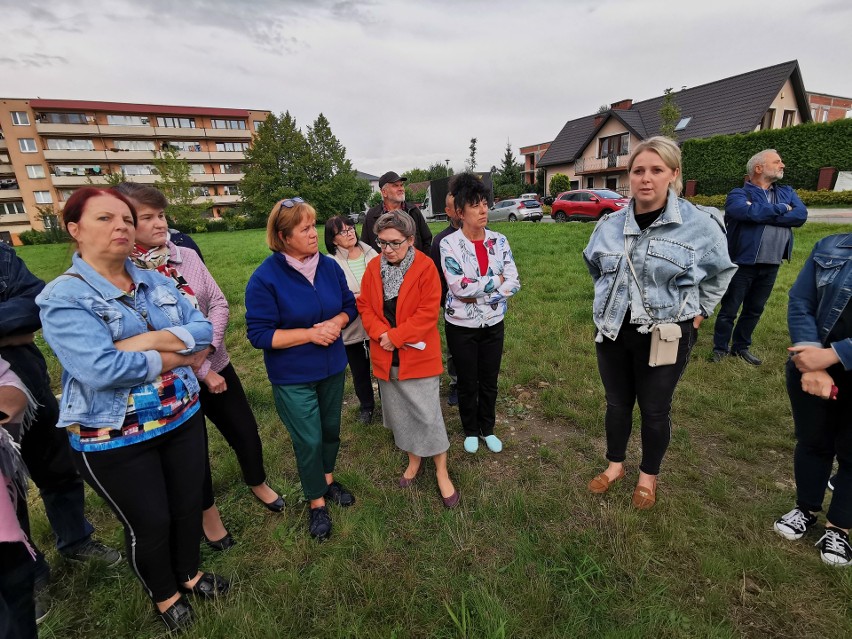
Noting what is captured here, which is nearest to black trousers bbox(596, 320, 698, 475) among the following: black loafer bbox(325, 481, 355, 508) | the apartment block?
black loafer bbox(325, 481, 355, 508)

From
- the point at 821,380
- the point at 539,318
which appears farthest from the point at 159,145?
the point at 821,380

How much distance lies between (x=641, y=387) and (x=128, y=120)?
6221 centimetres

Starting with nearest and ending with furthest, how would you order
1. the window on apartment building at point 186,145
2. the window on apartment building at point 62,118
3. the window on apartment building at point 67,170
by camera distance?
the window on apartment building at point 62,118 → the window on apartment building at point 67,170 → the window on apartment building at point 186,145

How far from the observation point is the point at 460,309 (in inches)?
123

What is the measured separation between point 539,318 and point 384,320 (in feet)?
13.0

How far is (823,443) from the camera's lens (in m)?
2.27

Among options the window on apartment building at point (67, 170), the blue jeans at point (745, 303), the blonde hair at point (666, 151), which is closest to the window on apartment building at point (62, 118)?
the window on apartment building at point (67, 170)

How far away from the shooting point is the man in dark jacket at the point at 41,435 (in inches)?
78.4

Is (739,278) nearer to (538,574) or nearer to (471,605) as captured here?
(538,574)

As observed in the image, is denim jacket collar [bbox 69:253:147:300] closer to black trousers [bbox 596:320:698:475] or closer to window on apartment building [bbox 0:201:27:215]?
black trousers [bbox 596:320:698:475]

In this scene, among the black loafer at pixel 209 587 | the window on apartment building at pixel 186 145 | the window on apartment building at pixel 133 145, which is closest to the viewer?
the black loafer at pixel 209 587

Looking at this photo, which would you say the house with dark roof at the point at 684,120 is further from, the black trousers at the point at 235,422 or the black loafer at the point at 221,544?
the black loafer at the point at 221,544

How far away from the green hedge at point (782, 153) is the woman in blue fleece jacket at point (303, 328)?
25.5m

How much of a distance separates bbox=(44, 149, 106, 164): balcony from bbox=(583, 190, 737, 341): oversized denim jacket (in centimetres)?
6100
